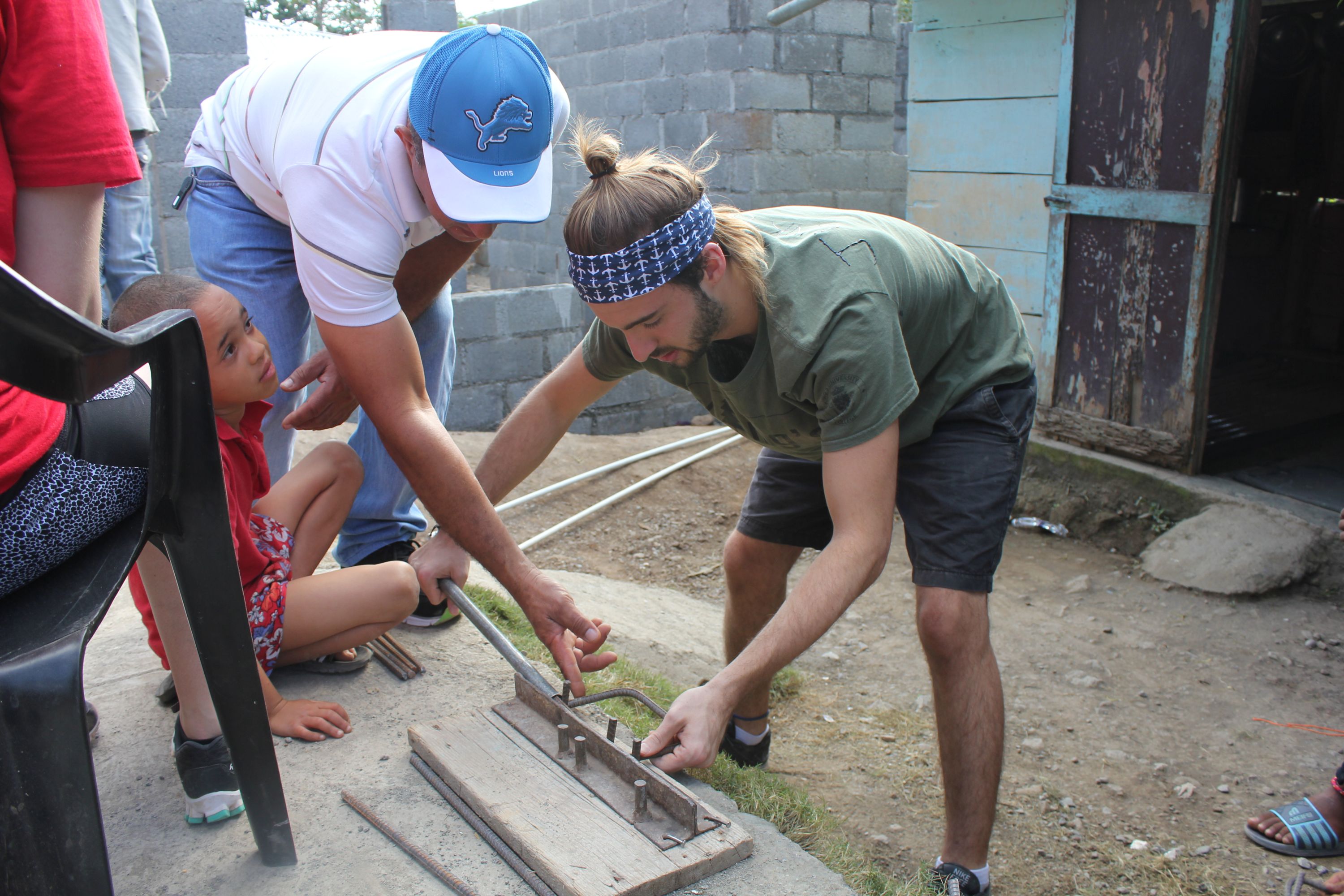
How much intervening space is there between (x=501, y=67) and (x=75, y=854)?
4.80 feet

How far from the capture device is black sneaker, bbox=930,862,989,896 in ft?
6.75

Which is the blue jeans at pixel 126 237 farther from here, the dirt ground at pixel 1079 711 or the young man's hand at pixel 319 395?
the dirt ground at pixel 1079 711

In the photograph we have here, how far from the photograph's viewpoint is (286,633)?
2.17 meters

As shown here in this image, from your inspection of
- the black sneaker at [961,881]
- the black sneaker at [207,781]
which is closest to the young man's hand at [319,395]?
→ the black sneaker at [207,781]

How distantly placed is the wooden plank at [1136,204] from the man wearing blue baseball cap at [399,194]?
3.05 meters

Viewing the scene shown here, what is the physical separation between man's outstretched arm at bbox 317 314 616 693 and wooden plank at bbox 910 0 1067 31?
153 inches

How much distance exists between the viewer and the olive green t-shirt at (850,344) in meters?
1.82

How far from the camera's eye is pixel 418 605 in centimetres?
265

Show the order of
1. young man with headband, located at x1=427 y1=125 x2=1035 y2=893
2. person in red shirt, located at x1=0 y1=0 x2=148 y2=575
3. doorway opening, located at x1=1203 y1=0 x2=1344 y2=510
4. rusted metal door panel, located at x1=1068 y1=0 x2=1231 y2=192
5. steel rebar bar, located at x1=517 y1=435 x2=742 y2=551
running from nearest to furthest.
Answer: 1. person in red shirt, located at x1=0 y1=0 x2=148 y2=575
2. young man with headband, located at x1=427 y1=125 x2=1035 y2=893
3. rusted metal door panel, located at x1=1068 y1=0 x2=1231 y2=192
4. steel rebar bar, located at x1=517 y1=435 x2=742 y2=551
5. doorway opening, located at x1=1203 y1=0 x2=1344 y2=510

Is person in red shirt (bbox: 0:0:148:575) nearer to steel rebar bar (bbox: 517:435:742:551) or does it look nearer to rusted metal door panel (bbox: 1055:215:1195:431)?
steel rebar bar (bbox: 517:435:742:551)

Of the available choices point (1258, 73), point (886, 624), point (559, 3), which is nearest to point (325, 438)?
point (886, 624)

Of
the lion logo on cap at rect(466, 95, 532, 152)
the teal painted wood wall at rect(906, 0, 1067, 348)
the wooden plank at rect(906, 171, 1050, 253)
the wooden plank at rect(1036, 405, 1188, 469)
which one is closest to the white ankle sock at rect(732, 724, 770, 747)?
the lion logo on cap at rect(466, 95, 532, 152)

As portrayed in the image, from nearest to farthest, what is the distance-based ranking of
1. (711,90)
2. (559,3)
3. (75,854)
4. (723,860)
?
(75,854) < (723,860) < (711,90) < (559,3)

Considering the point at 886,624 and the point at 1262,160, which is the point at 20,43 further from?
the point at 1262,160
